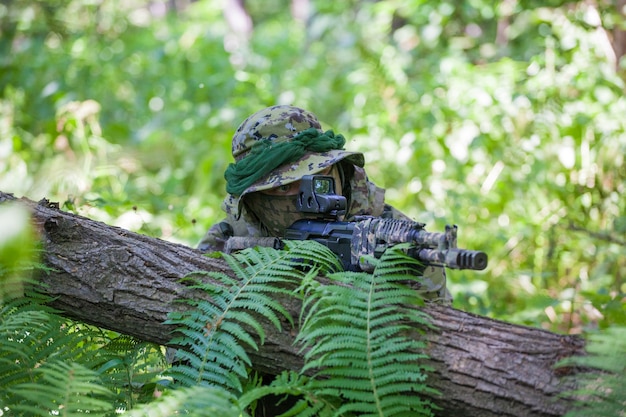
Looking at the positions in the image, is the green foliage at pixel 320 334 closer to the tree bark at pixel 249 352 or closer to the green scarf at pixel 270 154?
the tree bark at pixel 249 352

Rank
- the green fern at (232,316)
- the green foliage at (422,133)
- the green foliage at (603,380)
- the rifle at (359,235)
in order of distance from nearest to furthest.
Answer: the green foliage at (603,380) → the rifle at (359,235) → the green fern at (232,316) → the green foliage at (422,133)

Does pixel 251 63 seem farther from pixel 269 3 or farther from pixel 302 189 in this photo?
pixel 269 3

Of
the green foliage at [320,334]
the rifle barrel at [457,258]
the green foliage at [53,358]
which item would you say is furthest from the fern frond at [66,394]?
the rifle barrel at [457,258]

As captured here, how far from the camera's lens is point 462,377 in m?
1.95

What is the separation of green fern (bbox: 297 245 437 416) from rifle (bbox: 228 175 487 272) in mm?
81

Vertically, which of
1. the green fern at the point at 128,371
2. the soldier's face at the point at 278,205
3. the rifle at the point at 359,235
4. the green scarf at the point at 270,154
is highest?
the green scarf at the point at 270,154

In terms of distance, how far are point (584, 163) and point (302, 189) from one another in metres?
3.45

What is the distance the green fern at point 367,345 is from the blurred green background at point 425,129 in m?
1.70

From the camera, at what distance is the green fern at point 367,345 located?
1.95 metres

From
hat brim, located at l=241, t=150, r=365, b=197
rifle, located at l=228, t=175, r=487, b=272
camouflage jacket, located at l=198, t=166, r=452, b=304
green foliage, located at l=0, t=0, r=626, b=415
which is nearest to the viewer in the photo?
rifle, located at l=228, t=175, r=487, b=272

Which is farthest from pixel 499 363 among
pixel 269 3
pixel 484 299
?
pixel 269 3

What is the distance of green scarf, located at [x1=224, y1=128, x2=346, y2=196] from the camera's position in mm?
2986

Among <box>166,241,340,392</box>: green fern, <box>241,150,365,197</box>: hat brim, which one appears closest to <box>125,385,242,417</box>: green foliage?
<box>166,241,340,392</box>: green fern

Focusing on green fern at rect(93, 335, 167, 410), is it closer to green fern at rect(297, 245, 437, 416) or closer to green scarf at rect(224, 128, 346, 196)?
green fern at rect(297, 245, 437, 416)
